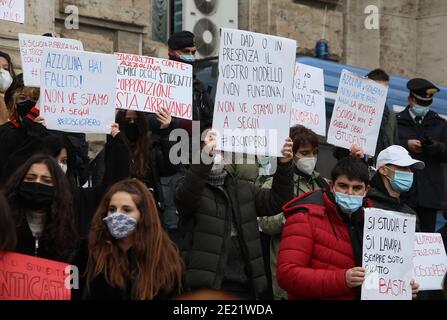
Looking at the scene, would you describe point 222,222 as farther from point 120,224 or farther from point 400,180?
point 400,180

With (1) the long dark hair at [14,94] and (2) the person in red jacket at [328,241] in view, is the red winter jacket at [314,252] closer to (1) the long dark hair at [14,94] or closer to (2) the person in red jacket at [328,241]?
(2) the person in red jacket at [328,241]

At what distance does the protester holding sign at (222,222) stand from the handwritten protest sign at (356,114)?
1675 millimetres

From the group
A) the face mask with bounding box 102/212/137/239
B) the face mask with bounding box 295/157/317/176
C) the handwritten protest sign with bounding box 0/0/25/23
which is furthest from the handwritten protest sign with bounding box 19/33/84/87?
the face mask with bounding box 102/212/137/239

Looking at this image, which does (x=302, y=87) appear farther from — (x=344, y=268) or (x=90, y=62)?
(x=344, y=268)

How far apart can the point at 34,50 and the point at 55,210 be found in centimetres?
235

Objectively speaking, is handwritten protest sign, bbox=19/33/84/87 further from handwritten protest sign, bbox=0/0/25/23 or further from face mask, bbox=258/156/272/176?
face mask, bbox=258/156/272/176

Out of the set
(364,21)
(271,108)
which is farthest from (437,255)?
(364,21)

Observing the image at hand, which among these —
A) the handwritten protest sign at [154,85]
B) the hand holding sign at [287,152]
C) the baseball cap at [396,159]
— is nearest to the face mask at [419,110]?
the baseball cap at [396,159]

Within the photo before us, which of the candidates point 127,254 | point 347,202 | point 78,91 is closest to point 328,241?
point 347,202

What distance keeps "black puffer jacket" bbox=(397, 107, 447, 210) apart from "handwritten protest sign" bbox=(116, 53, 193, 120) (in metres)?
2.29

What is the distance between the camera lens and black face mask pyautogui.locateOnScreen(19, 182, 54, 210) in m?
6.76

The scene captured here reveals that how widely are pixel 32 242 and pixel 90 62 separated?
172cm

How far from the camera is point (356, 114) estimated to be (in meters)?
9.50
